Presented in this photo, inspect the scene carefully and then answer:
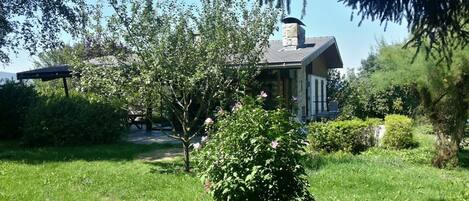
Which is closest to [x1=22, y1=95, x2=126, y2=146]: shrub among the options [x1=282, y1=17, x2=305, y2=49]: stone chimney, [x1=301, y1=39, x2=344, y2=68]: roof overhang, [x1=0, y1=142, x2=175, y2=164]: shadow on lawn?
[x1=0, y1=142, x2=175, y2=164]: shadow on lawn

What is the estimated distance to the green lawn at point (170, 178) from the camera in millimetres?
8062

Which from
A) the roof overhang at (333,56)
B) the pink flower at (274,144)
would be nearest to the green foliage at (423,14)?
the pink flower at (274,144)

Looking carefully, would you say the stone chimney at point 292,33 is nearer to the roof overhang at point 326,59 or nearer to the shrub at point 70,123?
the roof overhang at point 326,59

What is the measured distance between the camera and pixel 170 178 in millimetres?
9828

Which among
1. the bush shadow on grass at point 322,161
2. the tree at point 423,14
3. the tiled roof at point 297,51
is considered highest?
the tiled roof at point 297,51

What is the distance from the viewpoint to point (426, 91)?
1139cm

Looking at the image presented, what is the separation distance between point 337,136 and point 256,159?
872 centimetres

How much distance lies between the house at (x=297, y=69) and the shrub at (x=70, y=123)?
18.2 ft

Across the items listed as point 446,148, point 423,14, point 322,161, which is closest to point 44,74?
point 322,161

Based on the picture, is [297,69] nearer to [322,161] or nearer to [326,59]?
[326,59]

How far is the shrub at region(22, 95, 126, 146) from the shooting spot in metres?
15.6

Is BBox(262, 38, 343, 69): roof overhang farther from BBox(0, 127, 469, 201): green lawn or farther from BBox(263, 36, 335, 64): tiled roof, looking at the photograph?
BBox(0, 127, 469, 201): green lawn

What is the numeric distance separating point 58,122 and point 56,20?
8.05 m

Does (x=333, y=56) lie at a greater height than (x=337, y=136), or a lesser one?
greater
